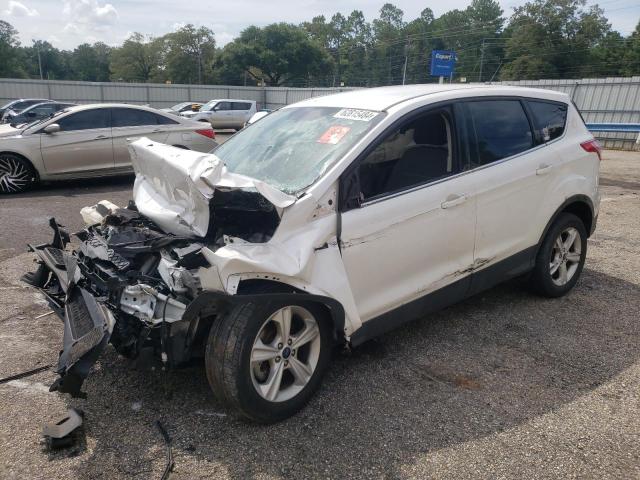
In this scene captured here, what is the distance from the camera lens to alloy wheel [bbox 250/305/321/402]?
279 centimetres

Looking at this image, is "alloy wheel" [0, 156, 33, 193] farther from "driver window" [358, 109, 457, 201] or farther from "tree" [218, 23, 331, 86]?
"tree" [218, 23, 331, 86]

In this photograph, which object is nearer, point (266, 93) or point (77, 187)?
point (77, 187)

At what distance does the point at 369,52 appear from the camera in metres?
86.2

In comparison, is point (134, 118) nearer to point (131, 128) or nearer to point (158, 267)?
point (131, 128)

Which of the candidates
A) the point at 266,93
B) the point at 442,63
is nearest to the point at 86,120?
the point at 442,63

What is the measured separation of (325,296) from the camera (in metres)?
2.83

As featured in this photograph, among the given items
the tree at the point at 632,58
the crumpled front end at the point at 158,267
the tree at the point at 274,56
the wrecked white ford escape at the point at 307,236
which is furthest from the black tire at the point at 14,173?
the tree at the point at 274,56

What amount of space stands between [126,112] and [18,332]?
6.78 meters

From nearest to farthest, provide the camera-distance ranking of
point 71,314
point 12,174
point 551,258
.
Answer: point 71,314 < point 551,258 < point 12,174

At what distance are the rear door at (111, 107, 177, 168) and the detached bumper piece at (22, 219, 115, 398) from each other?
6219mm

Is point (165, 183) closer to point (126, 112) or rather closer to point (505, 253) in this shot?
point (505, 253)

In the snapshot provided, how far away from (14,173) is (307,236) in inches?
317

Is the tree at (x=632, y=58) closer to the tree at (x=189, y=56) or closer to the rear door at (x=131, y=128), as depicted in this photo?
the rear door at (x=131, y=128)

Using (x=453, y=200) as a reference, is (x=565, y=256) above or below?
below
